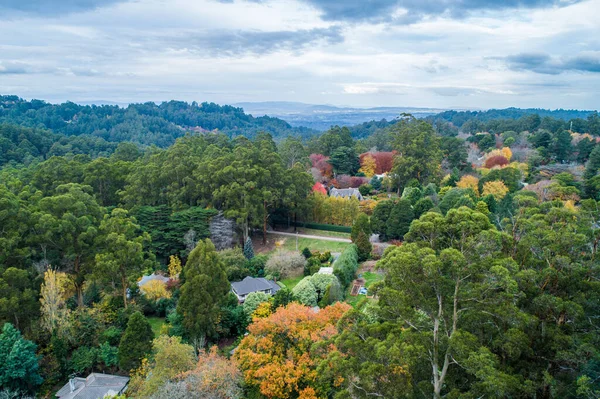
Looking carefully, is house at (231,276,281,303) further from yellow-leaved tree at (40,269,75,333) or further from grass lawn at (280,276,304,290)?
yellow-leaved tree at (40,269,75,333)

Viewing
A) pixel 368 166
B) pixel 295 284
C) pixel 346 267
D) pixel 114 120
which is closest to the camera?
pixel 346 267

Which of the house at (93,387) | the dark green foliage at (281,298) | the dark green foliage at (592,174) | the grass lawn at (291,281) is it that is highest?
the dark green foliage at (592,174)

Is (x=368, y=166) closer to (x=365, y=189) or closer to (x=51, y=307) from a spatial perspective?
(x=365, y=189)

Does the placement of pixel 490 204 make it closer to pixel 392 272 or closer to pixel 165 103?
pixel 392 272

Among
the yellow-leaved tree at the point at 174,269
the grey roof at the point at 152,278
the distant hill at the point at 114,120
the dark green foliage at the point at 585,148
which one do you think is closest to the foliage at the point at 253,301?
the yellow-leaved tree at the point at 174,269

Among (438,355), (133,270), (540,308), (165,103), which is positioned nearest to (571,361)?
(540,308)

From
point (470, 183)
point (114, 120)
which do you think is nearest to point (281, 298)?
point (470, 183)

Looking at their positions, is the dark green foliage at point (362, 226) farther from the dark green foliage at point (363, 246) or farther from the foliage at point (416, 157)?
the foliage at point (416, 157)
